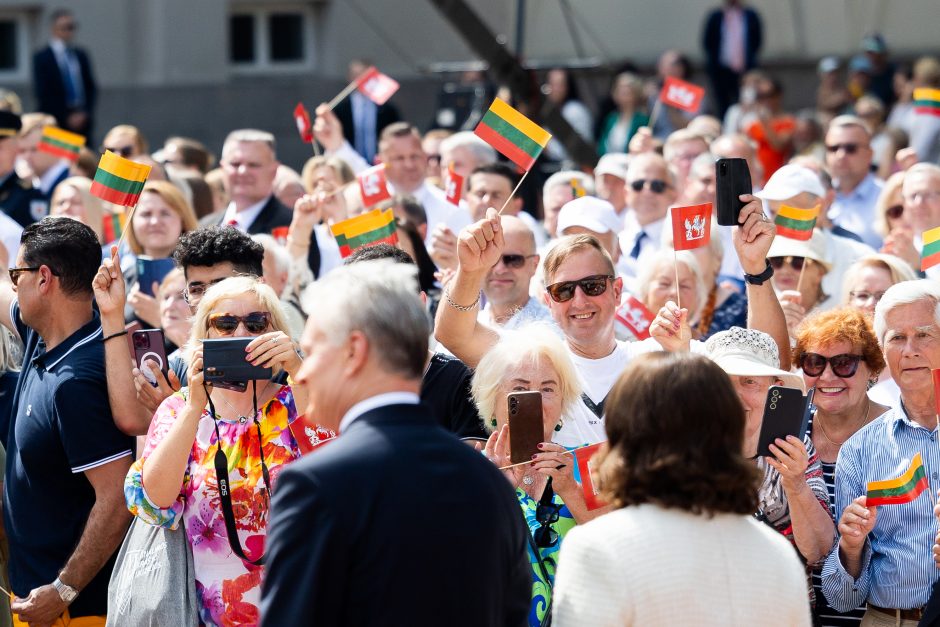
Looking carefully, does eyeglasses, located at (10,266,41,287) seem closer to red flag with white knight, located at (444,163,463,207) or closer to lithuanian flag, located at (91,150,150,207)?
lithuanian flag, located at (91,150,150,207)

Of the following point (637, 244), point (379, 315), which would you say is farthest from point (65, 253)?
point (637, 244)

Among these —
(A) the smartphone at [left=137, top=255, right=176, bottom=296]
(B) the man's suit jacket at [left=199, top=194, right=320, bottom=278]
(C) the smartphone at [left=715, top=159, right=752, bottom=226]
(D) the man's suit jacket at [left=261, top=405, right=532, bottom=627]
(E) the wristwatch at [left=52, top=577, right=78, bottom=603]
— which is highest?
(C) the smartphone at [left=715, top=159, right=752, bottom=226]

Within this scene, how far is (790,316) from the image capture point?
638cm

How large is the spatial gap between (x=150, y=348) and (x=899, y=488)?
8.29 feet

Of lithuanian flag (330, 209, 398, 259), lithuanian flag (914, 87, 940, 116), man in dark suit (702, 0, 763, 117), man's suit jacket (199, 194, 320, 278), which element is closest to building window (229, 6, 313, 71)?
man in dark suit (702, 0, 763, 117)

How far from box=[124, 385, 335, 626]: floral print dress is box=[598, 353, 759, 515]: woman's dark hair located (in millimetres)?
1438

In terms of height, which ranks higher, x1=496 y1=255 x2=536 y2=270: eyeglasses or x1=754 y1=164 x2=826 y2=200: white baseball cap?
x1=754 y1=164 x2=826 y2=200: white baseball cap

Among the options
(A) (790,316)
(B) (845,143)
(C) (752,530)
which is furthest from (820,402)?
(B) (845,143)

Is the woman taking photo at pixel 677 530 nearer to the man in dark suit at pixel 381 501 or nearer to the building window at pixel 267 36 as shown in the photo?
the man in dark suit at pixel 381 501

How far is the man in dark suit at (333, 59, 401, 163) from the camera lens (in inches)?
517

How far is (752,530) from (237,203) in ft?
18.9

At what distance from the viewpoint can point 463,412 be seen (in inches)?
189

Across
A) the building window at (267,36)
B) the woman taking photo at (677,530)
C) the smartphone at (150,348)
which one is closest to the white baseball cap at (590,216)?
the smartphone at (150,348)

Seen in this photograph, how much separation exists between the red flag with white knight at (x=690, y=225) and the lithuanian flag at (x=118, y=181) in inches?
85.1
